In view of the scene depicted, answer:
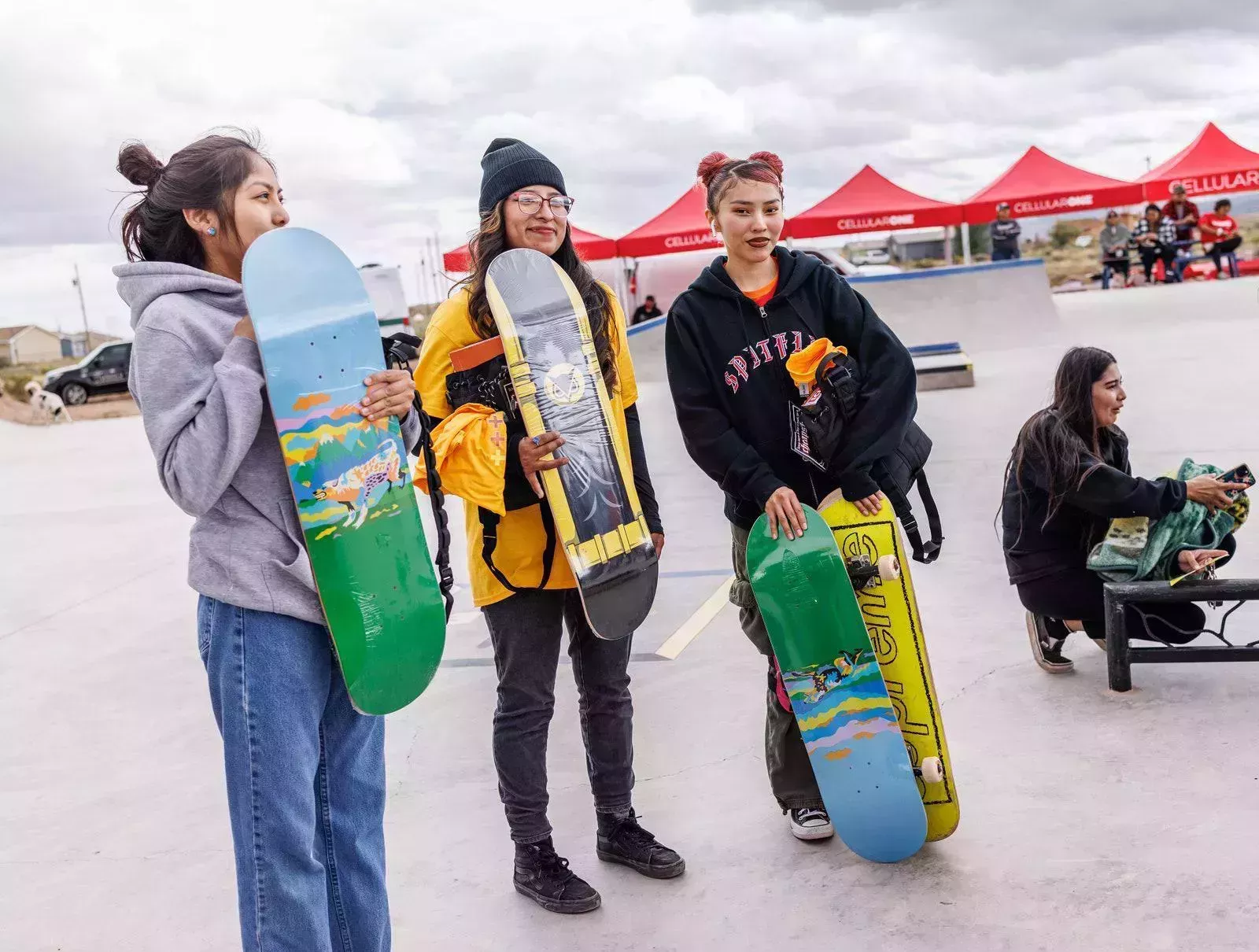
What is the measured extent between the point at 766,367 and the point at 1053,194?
23660 millimetres

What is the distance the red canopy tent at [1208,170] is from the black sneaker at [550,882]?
83.4 feet

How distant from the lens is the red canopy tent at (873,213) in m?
23.5

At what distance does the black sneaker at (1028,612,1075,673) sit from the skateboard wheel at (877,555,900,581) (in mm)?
1395

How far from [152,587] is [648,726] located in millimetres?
A: 3896

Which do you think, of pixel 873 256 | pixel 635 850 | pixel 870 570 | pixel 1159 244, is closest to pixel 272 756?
pixel 635 850

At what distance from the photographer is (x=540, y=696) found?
2.69m

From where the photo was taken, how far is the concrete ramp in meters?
16.2

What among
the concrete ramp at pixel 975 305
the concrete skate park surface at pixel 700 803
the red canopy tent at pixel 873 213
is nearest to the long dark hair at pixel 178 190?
the concrete skate park surface at pixel 700 803

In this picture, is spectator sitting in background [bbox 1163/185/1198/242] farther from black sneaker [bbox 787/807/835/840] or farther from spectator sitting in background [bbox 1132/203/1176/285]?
black sneaker [bbox 787/807/835/840]

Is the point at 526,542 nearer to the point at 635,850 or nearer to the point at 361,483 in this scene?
the point at 361,483

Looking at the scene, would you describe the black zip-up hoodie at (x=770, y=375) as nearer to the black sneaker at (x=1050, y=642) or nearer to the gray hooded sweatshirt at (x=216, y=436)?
the gray hooded sweatshirt at (x=216, y=436)

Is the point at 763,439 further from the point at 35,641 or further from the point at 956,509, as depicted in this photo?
the point at 35,641

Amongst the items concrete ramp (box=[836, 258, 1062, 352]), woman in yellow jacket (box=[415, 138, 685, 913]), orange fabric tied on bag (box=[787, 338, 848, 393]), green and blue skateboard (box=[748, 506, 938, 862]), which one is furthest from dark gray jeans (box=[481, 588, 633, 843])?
concrete ramp (box=[836, 258, 1062, 352])

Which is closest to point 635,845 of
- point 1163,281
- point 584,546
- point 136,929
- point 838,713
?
point 838,713
